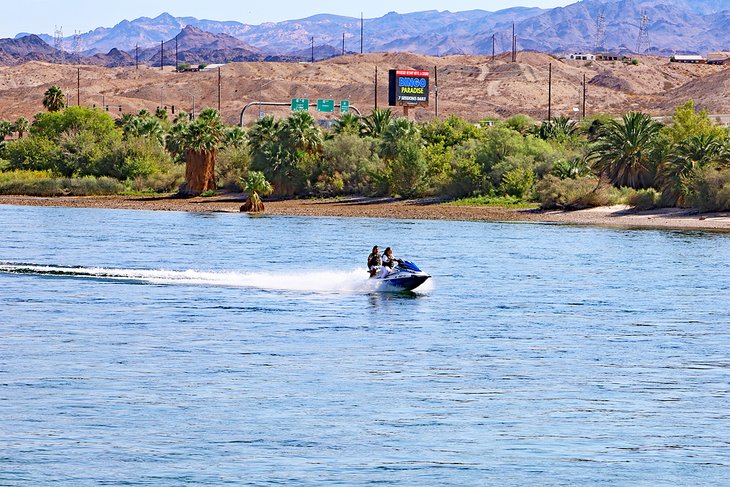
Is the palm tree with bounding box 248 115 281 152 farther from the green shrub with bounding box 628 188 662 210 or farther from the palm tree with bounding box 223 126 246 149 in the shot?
the green shrub with bounding box 628 188 662 210

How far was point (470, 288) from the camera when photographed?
5194cm

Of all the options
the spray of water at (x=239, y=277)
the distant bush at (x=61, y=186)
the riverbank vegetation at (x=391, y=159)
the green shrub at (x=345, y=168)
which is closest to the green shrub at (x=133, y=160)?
the riverbank vegetation at (x=391, y=159)

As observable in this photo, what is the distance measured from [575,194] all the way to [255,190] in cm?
2741

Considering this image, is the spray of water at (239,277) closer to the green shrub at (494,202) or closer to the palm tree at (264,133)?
the green shrub at (494,202)

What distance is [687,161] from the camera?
301 feet

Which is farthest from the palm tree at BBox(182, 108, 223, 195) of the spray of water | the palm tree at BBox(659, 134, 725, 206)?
the spray of water

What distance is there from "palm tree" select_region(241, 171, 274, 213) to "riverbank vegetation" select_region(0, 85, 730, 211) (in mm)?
309

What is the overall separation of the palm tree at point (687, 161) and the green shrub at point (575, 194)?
5327 mm

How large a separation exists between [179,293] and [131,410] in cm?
2225

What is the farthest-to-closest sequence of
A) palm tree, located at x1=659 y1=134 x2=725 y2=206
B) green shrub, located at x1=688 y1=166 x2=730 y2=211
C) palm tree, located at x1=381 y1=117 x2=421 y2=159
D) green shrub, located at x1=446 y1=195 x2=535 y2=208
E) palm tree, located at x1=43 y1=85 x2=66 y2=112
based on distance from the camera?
palm tree, located at x1=43 y1=85 x2=66 y2=112, palm tree, located at x1=381 y1=117 x2=421 y2=159, green shrub, located at x1=446 y1=195 x2=535 y2=208, palm tree, located at x1=659 y1=134 x2=725 y2=206, green shrub, located at x1=688 y1=166 x2=730 y2=211

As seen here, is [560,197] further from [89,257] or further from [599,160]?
[89,257]

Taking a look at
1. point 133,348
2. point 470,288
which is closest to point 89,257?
point 470,288

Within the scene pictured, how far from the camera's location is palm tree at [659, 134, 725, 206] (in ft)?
300

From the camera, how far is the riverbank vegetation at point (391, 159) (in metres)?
96.8
